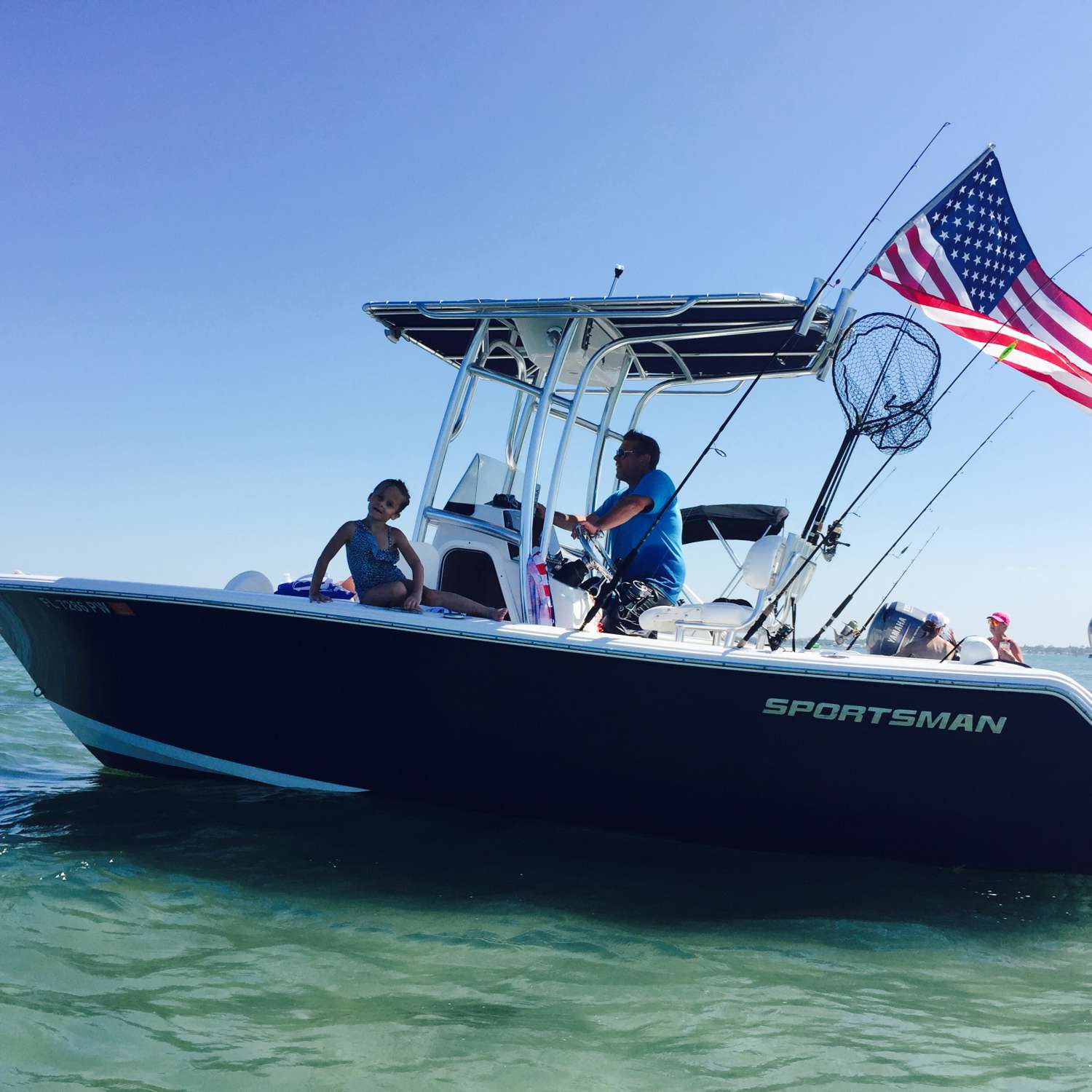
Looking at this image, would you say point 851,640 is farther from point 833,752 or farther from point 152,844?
point 152,844

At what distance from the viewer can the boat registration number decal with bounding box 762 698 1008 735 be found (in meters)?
4.60

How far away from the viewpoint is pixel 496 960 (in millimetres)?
3682

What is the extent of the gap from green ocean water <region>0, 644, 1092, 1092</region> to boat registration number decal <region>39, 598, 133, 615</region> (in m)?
1.14

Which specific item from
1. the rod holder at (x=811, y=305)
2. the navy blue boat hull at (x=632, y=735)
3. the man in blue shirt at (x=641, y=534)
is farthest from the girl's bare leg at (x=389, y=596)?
the rod holder at (x=811, y=305)

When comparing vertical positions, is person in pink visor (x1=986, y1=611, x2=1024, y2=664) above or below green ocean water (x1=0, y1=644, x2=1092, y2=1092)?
above

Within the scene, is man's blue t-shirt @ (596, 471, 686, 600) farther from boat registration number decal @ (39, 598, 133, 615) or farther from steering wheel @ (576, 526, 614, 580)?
boat registration number decal @ (39, 598, 133, 615)

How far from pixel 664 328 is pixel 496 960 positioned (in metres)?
3.77

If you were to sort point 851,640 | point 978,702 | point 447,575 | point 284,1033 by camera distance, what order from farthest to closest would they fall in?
1. point 851,640
2. point 447,575
3. point 978,702
4. point 284,1033

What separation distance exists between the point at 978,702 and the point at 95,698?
196 inches

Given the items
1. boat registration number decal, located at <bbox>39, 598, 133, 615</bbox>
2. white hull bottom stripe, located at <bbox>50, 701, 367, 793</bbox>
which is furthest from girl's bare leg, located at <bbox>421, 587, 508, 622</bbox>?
boat registration number decal, located at <bbox>39, 598, 133, 615</bbox>

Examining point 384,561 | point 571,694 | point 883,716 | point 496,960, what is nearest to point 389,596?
point 384,561

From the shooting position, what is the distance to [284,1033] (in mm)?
3020

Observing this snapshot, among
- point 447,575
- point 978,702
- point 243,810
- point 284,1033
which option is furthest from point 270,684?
point 978,702

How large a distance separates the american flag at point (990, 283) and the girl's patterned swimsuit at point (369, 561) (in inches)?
123
